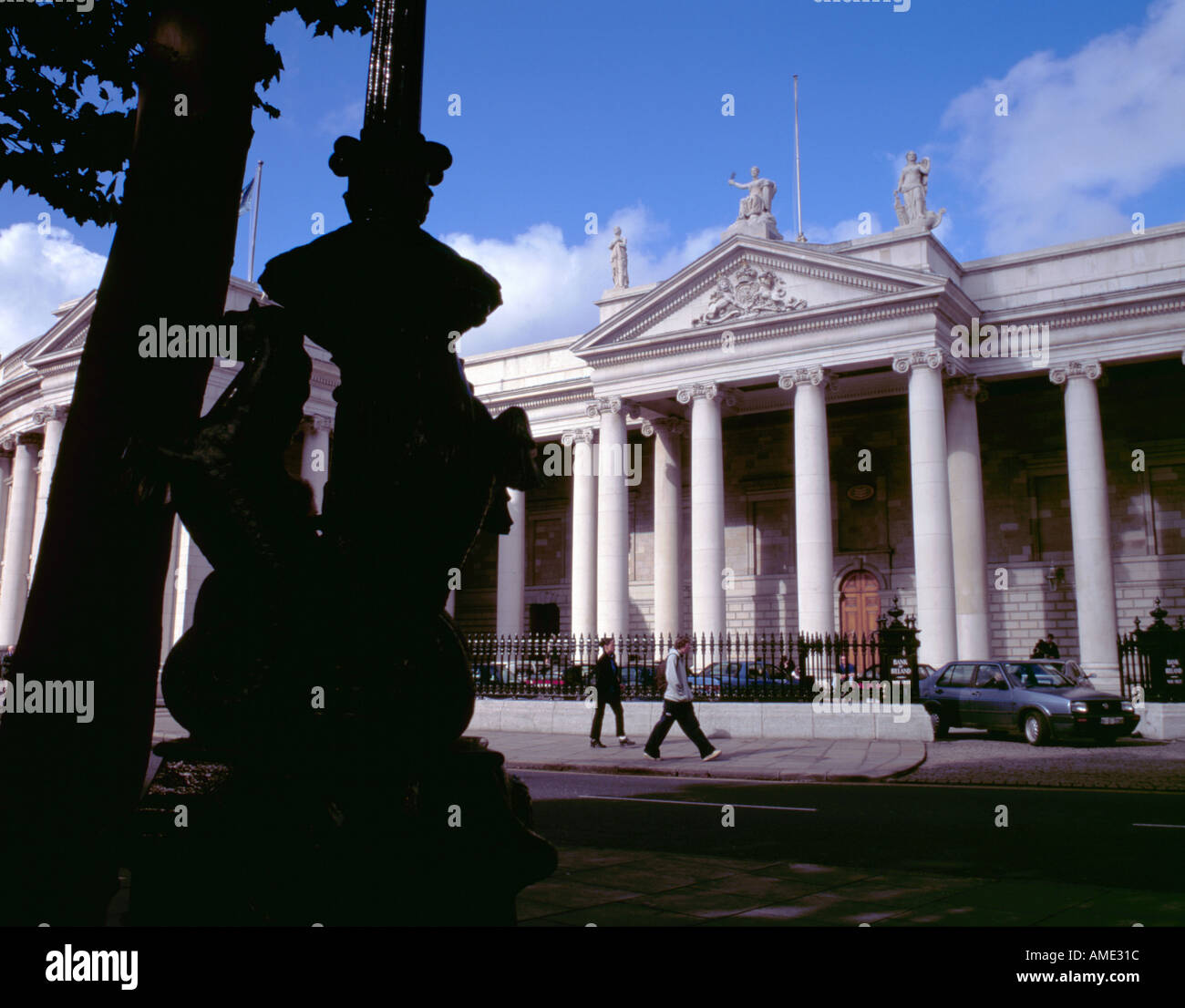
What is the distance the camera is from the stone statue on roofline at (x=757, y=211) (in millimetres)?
34094

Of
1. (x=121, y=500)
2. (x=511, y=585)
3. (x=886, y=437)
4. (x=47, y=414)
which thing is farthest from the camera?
(x=47, y=414)

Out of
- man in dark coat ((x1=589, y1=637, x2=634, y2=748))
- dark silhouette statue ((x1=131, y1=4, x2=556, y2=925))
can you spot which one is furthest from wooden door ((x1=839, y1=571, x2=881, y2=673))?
dark silhouette statue ((x1=131, y1=4, x2=556, y2=925))

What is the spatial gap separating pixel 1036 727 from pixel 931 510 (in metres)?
11.0

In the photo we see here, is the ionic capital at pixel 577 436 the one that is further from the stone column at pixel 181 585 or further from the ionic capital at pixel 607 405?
the stone column at pixel 181 585

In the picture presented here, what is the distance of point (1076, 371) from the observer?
30.8 metres

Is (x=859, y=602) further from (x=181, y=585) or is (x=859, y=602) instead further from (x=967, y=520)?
(x=181, y=585)

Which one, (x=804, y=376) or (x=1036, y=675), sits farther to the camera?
(x=804, y=376)

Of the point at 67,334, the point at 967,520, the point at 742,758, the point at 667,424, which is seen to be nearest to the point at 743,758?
the point at 742,758

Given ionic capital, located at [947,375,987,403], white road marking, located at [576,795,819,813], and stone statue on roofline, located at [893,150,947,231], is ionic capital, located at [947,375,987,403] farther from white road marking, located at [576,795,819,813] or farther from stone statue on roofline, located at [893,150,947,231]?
white road marking, located at [576,795,819,813]

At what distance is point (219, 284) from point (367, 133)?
2244 mm

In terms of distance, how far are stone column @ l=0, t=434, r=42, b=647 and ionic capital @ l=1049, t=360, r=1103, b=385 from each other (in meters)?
40.8

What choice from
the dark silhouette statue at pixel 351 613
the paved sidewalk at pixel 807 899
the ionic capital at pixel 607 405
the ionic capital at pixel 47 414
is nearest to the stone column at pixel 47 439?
the ionic capital at pixel 47 414
